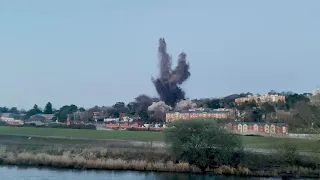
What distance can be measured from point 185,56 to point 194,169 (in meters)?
100

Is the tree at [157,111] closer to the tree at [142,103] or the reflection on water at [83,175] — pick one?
the tree at [142,103]

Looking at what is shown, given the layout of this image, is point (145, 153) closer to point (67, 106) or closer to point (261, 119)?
point (261, 119)

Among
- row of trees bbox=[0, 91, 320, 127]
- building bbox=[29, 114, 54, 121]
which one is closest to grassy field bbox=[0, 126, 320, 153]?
row of trees bbox=[0, 91, 320, 127]

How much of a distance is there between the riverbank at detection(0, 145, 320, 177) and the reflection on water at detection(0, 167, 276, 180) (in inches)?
50.0

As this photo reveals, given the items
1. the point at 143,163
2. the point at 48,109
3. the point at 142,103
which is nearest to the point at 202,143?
the point at 143,163

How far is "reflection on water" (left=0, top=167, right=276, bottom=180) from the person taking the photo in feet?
96.2

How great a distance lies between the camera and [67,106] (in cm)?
14525

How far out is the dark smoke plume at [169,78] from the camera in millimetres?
128000

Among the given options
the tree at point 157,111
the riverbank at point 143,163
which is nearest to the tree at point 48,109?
the tree at point 157,111

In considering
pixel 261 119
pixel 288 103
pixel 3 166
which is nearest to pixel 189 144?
pixel 3 166

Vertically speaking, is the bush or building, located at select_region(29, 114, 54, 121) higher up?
building, located at select_region(29, 114, 54, 121)

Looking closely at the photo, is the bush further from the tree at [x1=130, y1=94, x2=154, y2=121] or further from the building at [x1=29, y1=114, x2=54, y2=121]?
the building at [x1=29, y1=114, x2=54, y2=121]

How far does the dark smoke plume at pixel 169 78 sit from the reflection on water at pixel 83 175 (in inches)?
3740

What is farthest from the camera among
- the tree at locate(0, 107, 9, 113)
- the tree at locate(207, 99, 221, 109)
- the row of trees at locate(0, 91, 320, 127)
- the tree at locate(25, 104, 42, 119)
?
the tree at locate(0, 107, 9, 113)
